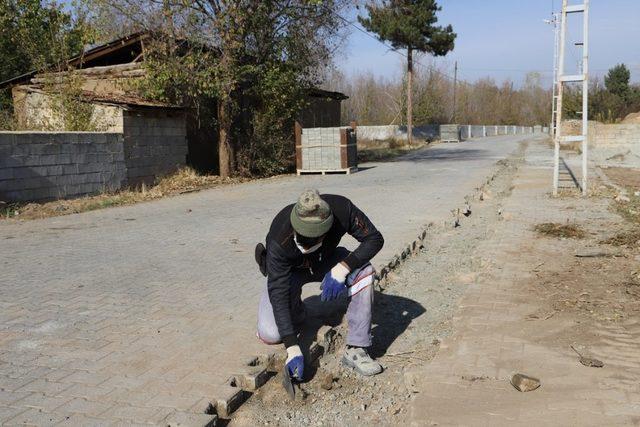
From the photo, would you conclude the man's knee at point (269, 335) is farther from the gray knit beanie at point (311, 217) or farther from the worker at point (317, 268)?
the gray knit beanie at point (311, 217)

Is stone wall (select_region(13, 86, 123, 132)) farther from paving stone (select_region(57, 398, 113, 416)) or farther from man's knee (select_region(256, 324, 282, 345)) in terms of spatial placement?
paving stone (select_region(57, 398, 113, 416))

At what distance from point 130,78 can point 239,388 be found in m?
14.7

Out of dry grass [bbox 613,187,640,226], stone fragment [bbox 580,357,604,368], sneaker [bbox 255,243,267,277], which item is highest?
sneaker [bbox 255,243,267,277]

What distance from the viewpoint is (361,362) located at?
385 centimetres

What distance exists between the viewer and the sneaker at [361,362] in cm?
381

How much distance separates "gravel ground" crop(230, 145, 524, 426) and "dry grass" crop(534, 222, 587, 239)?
1.16 metres

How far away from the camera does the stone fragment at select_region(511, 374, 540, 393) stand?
337 centimetres

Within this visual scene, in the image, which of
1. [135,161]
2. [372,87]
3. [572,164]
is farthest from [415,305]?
[372,87]

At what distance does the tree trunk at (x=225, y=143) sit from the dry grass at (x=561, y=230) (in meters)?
11.3

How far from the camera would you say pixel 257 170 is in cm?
1980

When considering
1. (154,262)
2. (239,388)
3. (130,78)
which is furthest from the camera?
(130,78)

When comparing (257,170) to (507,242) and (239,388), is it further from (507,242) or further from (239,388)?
(239,388)

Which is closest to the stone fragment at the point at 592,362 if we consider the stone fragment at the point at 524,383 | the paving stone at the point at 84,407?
the stone fragment at the point at 524,383

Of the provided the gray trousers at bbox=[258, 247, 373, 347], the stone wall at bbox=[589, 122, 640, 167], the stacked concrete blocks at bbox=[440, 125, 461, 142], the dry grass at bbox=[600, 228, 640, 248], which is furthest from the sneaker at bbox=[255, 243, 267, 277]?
the stacked concrete blocks at bbox=[440, 125, 461, 142]
